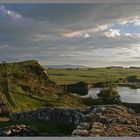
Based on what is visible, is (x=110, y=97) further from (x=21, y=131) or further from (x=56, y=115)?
(x=21, y=131)

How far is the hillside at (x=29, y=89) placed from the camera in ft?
13.6

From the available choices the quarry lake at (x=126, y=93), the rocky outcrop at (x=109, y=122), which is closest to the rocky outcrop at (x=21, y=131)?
the rocky outcrop at (x=109, y=122)

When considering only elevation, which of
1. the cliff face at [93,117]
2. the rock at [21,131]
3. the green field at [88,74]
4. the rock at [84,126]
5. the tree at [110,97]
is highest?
the green field at [88,74]

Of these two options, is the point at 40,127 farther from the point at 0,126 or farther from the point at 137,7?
the point at 137,7

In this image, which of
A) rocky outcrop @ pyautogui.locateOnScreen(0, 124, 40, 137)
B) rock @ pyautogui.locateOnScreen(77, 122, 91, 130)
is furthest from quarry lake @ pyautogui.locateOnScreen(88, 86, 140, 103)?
rocky outcrop @ pyautogui.locateOnScreen(0, 124, 40, 137)

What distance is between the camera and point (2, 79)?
13.7 feet

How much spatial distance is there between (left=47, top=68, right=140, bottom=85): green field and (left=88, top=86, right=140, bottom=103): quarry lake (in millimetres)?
101

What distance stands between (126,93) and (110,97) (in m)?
0.16

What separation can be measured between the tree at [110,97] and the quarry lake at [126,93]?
0.13 ft

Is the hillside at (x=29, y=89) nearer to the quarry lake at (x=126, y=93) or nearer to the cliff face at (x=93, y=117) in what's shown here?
the cliff face at (x=93, y=117)

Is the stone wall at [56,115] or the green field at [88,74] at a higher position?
the green field at [88,74]

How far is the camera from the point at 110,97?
4168 millimetres

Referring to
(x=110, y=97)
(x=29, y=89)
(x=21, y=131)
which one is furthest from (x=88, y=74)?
(x=21, y=131)

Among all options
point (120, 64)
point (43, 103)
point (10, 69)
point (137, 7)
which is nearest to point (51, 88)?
point (43, 103)
